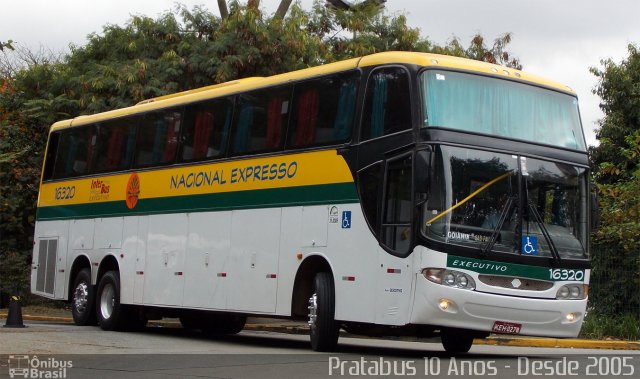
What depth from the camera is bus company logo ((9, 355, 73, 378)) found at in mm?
11852

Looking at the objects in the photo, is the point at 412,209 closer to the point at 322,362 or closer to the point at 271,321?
the point at 322,362

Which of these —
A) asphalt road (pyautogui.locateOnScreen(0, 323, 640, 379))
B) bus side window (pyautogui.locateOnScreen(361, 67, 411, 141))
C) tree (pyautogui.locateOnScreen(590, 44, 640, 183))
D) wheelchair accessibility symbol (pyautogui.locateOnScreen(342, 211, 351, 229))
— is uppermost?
tree (pyautogui.locateOnScreen(590, 44, 640, 183))

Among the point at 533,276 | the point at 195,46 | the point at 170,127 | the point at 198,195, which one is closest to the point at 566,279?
the point at 533,276

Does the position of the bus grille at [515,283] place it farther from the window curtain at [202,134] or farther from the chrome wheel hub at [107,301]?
the chrome wheel hub at [107,301]

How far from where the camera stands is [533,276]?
48.8 ft

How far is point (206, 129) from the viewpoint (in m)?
19.5

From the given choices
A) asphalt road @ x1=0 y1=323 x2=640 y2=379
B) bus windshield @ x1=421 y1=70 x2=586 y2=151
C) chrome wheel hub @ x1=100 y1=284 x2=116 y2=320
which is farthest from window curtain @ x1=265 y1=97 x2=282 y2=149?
chrome wheel hub @ x1=100 y1=284 x2=116 y2=320

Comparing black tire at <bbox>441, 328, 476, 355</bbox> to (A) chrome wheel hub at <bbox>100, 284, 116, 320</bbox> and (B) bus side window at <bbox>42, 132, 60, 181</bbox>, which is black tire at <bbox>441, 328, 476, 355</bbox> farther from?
(B) bus side window at <bbox>42, 132, 60, 181</bbox>

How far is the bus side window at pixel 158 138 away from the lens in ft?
67.3

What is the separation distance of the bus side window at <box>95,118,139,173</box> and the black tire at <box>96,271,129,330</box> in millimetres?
2120

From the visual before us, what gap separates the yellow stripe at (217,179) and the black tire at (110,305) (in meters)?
1.57

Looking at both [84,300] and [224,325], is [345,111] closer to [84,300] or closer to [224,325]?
[224,325]

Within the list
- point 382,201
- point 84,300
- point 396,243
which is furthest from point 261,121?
point 84,300

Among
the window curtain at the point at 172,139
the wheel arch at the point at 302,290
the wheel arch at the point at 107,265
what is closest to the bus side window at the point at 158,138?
the window curtain at the point at 172,139
